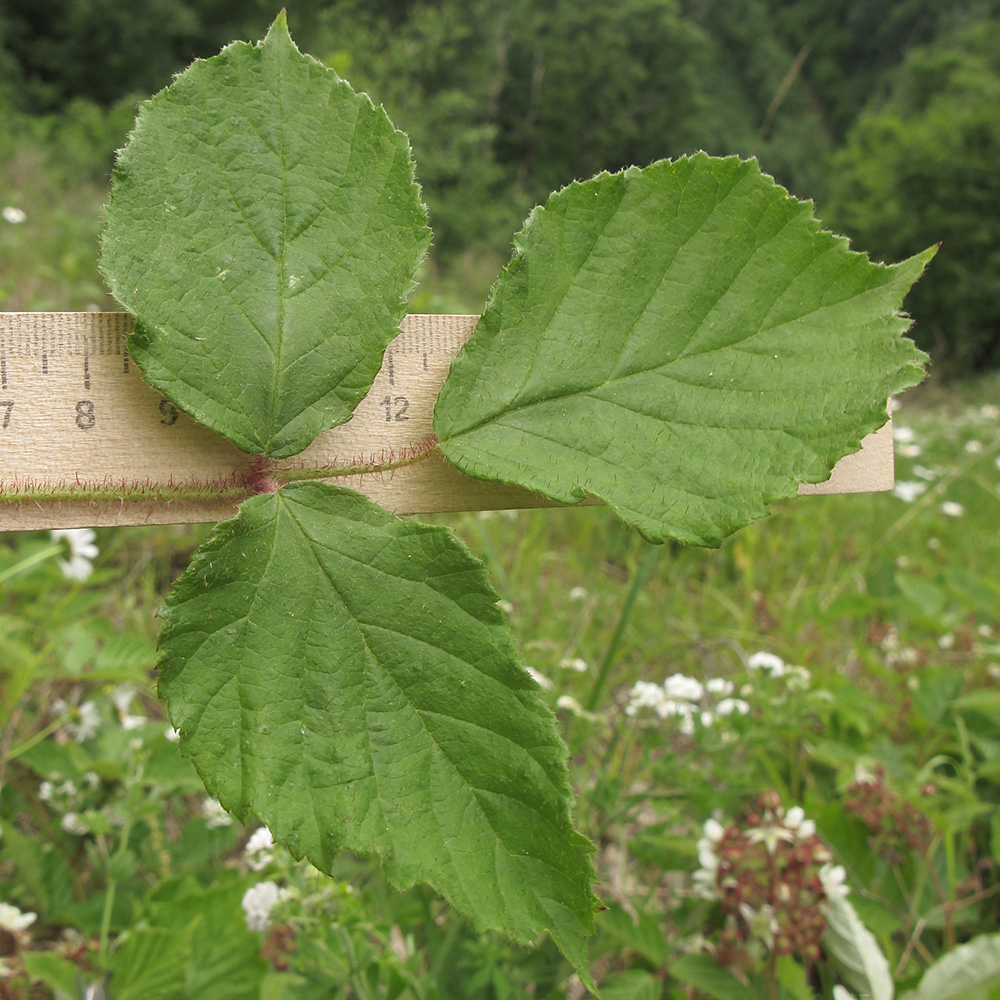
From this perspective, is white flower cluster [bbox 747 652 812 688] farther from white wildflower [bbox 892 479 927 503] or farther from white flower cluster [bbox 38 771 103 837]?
white wildflower [bbox 892 479 927 503]

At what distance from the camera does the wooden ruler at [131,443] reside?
2.61 feet

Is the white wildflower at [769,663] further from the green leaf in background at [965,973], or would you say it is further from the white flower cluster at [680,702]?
the green leaf in background at [965,973]

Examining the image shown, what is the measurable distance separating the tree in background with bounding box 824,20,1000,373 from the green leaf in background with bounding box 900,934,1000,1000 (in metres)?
18.4

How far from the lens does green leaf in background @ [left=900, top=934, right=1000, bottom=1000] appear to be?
3.39ft

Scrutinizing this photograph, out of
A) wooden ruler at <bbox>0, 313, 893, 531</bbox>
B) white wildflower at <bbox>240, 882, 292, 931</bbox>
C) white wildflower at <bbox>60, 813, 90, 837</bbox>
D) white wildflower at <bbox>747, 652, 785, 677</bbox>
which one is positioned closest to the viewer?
wooden ruler at <bbox>0, 313, 893, 531</bbox>

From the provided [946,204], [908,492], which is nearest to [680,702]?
[908,492]

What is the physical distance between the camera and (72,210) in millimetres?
6824

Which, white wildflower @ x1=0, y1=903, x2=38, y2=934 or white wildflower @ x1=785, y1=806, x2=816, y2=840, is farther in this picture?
white wildflower @ x1=785, y1=806, x2=816, y2=840

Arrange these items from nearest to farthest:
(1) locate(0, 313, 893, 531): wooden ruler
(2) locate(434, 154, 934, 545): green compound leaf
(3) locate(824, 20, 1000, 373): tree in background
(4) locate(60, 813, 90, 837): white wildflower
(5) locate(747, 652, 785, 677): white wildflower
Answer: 1. (2) locate(434, 154, 934, 545): green compound leaf
2. (1) locate(0, 313, 893, 531): wooden ruler
3. (4) locate(60, 813, 90, 837): white wildflower
4. (5) locate(747, 652, 785, 677): white wildflower
5. (3) locate(824, 20, 1000, 373): tree in background

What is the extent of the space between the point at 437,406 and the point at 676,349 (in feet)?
0.79

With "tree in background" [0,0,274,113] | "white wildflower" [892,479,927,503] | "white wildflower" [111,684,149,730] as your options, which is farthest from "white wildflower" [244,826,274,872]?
"tree in background" [0,0,274,113]

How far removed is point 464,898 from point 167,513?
0.50m

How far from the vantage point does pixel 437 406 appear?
2.45ft

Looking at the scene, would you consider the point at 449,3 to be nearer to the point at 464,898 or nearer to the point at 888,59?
the point at 888,59
